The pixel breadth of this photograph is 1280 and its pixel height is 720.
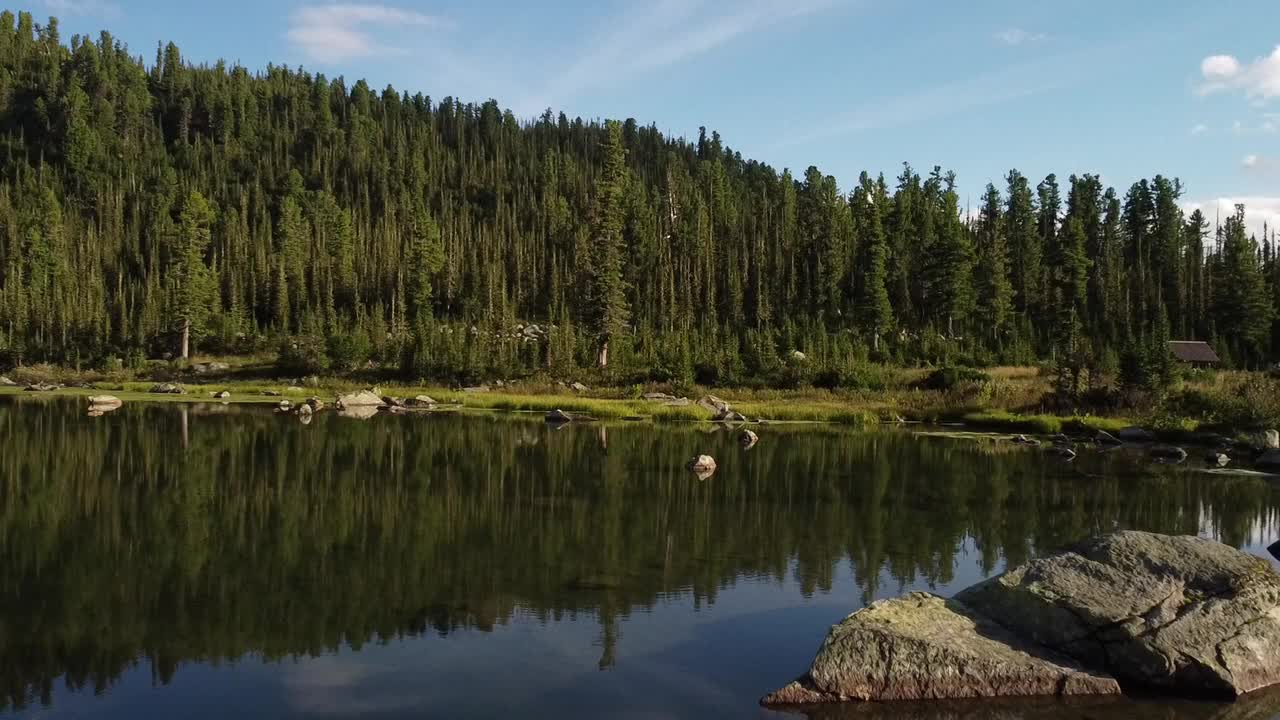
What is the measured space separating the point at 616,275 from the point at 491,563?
69051mm

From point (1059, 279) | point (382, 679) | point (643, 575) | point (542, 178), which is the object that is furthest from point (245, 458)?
point (542, 178)

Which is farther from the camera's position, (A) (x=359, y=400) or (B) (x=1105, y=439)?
(A) (x=359, y=400)

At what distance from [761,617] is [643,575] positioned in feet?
10.1

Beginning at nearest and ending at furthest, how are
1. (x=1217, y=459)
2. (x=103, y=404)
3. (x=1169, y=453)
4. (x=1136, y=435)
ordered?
1. (x=1217, y=459)
2. (x=1169, y=453)
3. (x=1136, y=435)
4. (x=103, y=404)

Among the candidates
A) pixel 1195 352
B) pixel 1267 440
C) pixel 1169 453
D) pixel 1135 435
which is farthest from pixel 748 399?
pixel 1195 352

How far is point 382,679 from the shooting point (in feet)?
39.2

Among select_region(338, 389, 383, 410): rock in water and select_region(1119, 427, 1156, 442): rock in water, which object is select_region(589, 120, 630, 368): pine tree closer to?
select_region(338, 389, 383, 410): rock in water

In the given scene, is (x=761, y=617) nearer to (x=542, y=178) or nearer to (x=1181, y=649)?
(x=1181, y=649)

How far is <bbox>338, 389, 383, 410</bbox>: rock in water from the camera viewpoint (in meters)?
60.2

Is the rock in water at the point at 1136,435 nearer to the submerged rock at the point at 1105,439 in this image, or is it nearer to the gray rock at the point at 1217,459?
the submerged rock at the point at 1105,439

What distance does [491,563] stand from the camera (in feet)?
58.8

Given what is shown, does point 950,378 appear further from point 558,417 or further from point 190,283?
point 190,283

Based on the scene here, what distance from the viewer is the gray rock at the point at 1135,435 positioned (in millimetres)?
45719

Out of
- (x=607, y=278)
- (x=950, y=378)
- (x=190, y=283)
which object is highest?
(x=190, y=283)
